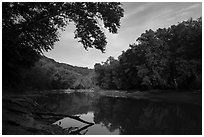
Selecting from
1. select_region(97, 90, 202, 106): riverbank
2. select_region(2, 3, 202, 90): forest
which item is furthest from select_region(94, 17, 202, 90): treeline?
select_region(97, 90, 202, 106): riverbank

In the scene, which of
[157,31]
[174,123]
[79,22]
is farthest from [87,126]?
[157,31]

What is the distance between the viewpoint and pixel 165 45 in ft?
166

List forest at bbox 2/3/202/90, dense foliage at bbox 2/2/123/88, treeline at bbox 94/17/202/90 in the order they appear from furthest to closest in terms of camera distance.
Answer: treeline at bbox 94/17/202/90 < dense foliage at bbox 2/2/123/88 < forest at bbox 2/3/202/90

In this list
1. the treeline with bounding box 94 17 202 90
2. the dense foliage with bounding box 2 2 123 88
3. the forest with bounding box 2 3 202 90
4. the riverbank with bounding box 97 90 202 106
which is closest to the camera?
the forest with bounding box 2 3 202 90

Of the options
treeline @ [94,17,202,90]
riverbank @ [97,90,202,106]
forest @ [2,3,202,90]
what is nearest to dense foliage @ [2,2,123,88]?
forest @ [2,3,202,90]

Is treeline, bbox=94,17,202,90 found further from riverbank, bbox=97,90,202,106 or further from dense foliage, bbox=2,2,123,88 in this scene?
dense foliage, bbox=2,2,123,88

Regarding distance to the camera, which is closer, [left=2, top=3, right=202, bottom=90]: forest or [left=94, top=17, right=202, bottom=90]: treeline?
[left=2, top=3, right=202, bottom=90]: forest

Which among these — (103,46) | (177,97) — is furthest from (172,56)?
(103,46)

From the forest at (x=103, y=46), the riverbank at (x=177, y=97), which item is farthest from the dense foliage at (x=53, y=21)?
the riverbank at (x=177, y=97)

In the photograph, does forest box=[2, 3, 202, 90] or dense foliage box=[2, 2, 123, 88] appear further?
dense foliage box=[2, 2, 123, 88]

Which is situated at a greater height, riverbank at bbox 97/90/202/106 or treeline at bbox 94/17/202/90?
treeline at bbox 94/17/202/90

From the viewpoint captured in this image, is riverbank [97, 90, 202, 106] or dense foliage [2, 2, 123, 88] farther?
riverbank [97, 90, 202, 106]

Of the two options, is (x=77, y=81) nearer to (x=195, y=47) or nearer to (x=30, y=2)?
(x=195, y=47)

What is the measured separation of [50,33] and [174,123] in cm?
1181
